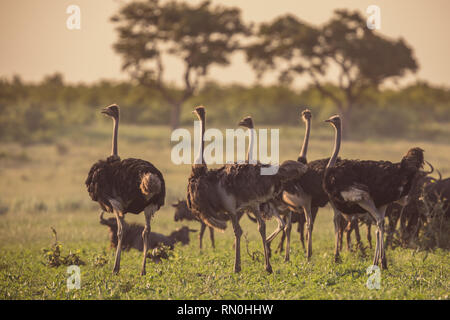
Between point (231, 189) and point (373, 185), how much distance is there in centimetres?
205

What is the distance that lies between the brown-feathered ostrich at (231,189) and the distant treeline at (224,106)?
32.5 metres

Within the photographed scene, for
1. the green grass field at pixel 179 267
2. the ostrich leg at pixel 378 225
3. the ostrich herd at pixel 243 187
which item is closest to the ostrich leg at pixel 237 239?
the ostrich herd at pixel 243 187

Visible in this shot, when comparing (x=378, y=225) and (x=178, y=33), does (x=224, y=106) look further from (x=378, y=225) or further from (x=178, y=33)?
(x=378, y=225)

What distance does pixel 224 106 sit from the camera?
5912 centimetres

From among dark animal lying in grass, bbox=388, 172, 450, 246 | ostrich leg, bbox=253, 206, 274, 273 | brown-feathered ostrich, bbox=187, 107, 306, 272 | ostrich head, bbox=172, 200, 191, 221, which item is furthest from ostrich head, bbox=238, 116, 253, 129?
ostrich head, bbox=172, 200, 191, 221

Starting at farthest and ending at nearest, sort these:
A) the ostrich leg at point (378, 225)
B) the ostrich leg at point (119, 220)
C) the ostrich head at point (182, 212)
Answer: the ostrich head at point (182, 212) < the ostrich leg at point (119, 220) < the ostrich leg at point (378, 225)

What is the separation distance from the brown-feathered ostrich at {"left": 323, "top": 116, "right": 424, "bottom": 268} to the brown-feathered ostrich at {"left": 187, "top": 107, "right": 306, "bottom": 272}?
0.66 meters

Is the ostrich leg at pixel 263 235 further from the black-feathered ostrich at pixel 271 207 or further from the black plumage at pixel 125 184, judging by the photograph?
the black plumage at pixel 125 184

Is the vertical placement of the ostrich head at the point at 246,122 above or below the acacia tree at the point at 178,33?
below

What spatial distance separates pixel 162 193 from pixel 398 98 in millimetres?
56511

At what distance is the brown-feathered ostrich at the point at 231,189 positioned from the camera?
8961 millimetres

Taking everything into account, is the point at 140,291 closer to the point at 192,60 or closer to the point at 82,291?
the point at 82,291

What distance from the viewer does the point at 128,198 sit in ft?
30.2
